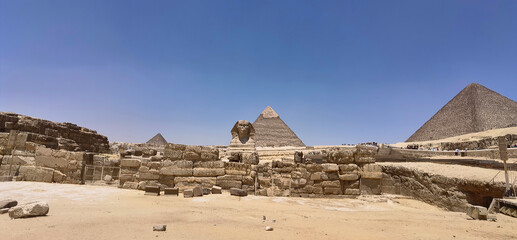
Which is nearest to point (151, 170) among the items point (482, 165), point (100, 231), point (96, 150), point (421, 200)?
point (100, 231)

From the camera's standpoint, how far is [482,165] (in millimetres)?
13562

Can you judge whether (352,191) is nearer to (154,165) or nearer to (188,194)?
(188,194)

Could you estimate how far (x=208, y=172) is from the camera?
711cm

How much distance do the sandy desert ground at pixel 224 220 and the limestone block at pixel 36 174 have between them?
3.38 ft

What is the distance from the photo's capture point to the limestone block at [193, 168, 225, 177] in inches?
278

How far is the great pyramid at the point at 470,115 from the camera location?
161 feet

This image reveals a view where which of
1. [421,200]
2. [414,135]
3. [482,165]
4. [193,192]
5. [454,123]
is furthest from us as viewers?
[414,135]

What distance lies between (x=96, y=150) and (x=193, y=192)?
52.0 feet

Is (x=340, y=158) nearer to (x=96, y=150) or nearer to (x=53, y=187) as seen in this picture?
(x=53, y=187)

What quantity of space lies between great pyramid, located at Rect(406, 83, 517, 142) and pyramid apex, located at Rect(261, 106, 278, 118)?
31.4 meters

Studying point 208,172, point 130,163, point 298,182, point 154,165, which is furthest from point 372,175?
point 130,163

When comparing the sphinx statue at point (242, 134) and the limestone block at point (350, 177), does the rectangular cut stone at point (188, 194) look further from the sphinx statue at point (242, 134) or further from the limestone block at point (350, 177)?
the sphinx statue at point (242, 134)

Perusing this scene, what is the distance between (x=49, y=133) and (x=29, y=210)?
13102mm

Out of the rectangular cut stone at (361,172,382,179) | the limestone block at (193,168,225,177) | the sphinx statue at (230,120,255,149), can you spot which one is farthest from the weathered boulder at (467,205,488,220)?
the sphinx statue at (230,120,255,149)
